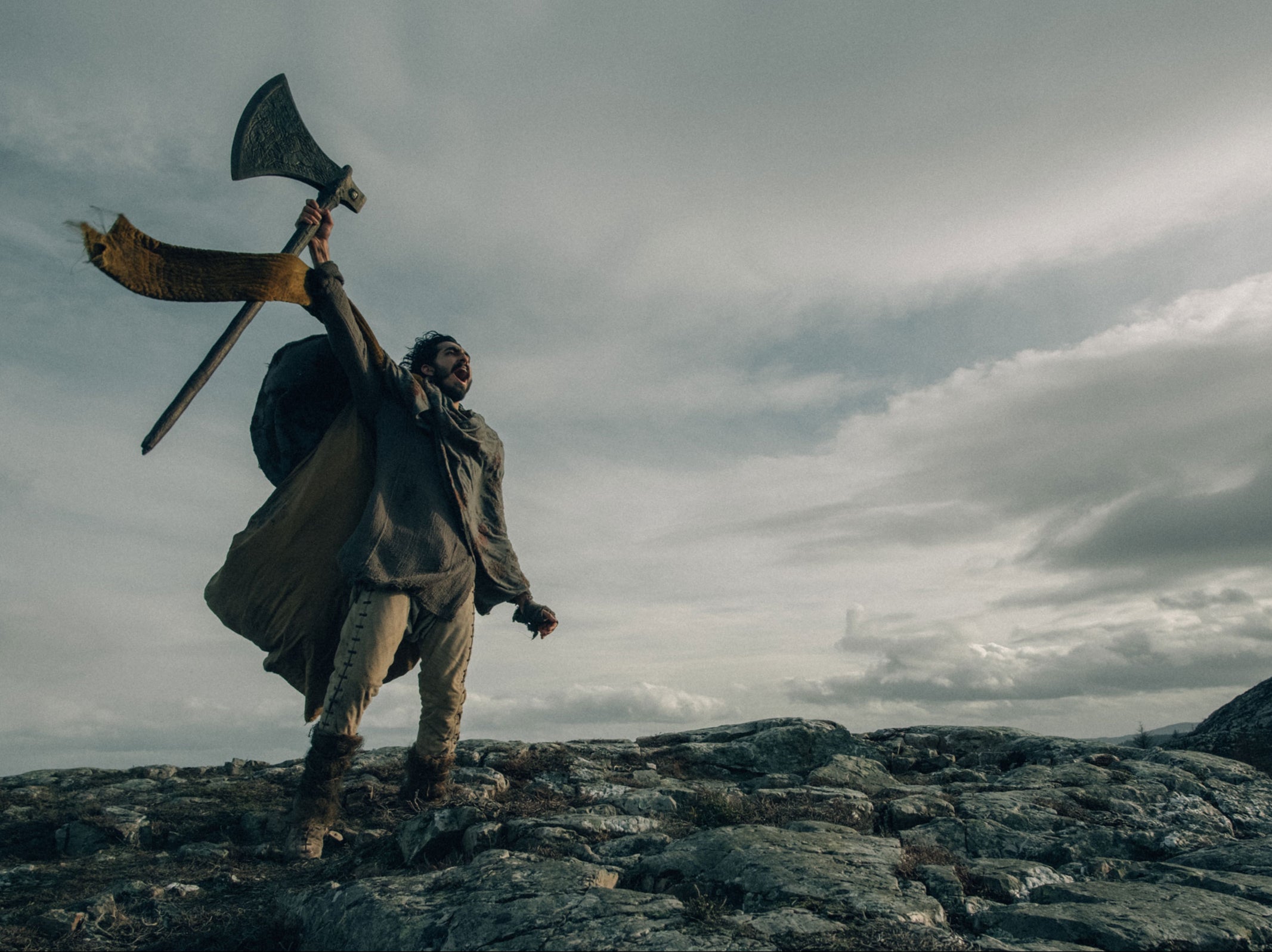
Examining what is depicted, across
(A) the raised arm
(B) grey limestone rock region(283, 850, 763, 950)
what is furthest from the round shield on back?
(B) grey limestone rock region(283, 850, 763, 950)

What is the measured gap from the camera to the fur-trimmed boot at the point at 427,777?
547cm

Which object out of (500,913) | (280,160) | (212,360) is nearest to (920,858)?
(500,913)

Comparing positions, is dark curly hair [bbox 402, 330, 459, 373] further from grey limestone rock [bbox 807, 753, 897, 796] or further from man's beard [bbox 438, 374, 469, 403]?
grey limestone rock [bbox 807, 753, 897, 796]

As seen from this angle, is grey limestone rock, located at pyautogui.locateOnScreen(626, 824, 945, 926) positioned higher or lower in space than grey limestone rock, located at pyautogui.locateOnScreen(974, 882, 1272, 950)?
higher

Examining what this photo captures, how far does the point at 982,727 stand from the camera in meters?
8.71

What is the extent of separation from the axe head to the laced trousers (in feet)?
9.98

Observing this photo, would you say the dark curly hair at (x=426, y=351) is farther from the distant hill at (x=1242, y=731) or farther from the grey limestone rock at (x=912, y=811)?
the distant hill at (x=1242, y=731)

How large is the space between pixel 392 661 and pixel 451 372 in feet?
6.75

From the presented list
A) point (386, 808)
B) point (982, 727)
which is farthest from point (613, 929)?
point (982, 727)

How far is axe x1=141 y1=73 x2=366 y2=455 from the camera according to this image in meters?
5.29

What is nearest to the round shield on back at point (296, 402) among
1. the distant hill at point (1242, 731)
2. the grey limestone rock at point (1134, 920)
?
the grey limestone rock at point (1134, 920)

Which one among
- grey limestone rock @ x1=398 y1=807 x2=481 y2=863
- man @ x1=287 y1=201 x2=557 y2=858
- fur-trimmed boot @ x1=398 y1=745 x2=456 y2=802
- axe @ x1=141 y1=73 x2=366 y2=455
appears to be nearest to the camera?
grey limestone rock @ x1=398 y1=807 x2=481 y2=863

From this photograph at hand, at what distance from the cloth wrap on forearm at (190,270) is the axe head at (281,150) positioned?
50.8 inches

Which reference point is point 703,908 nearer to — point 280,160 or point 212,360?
point 212,360
